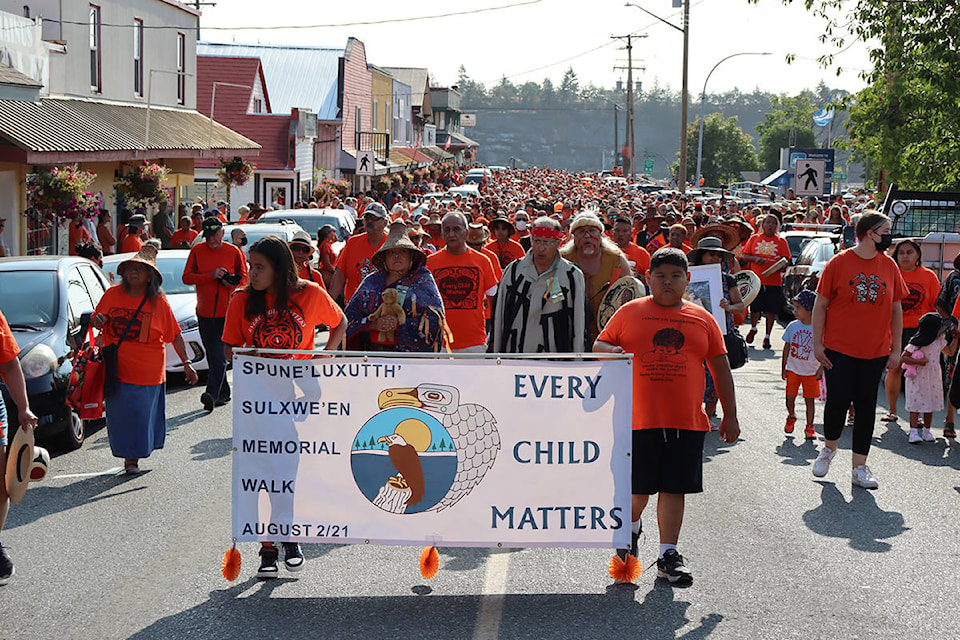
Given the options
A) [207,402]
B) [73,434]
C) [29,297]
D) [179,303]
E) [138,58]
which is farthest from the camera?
[138,58]

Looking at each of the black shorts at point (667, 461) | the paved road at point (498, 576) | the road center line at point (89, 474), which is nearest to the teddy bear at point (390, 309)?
the paved road at point (498, 576)

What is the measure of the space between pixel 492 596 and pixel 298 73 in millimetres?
50182

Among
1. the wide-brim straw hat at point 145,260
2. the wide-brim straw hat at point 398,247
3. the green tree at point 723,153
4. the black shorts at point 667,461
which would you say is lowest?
the black shorts at point 667,461

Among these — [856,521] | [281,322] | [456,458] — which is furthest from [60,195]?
[456,458]

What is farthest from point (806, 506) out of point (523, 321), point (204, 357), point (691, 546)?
point (204, 357)

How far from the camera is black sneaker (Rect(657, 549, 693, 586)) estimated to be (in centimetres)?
651

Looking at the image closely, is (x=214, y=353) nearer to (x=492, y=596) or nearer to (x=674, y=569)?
(x=492, y=596)

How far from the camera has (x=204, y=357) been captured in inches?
546

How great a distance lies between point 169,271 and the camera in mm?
15297

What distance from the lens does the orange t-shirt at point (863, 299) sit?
28.9 ft

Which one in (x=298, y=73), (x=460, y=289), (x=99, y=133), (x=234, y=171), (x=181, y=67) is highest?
(x=298, y=73)

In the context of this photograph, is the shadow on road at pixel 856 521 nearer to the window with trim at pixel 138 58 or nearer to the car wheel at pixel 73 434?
the car wheel at pixel 73 434

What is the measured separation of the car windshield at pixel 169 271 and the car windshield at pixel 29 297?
135 inches

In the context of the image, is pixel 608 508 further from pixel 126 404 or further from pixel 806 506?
pixel 126 404
